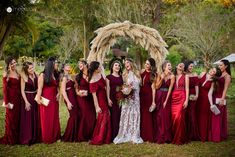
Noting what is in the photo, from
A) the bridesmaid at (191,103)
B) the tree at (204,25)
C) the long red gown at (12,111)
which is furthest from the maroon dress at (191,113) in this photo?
the tree at (204,25)

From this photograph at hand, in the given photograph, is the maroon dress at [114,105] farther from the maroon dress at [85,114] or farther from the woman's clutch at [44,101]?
the woman's clutch at [44,101]

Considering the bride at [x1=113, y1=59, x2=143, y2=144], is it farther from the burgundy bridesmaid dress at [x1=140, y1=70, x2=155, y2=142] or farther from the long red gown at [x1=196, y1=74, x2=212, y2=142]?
the long red gown at [x1=196, y1=74, x2=212, y2=142]

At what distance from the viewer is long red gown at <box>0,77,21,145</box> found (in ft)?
32.1

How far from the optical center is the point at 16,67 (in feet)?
32.6

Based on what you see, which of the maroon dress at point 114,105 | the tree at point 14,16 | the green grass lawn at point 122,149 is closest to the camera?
the green grass lawn at point 122,149

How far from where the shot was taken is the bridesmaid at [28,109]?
32.2 ft

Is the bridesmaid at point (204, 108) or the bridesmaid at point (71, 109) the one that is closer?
the bridesmaid at point (71, 109)

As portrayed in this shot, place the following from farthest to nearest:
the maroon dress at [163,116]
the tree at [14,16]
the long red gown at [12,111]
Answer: the tree at [14,16] → the maroon dress at [163,116] → the long red gown at [12,111]

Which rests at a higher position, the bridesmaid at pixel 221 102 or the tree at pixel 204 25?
the tree at pixel 204 25

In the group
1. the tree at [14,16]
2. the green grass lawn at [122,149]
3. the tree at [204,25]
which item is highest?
the tree at [204,25]

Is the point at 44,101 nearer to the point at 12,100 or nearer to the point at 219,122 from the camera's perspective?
the point at 12,100

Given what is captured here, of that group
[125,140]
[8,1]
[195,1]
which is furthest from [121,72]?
[195,1]

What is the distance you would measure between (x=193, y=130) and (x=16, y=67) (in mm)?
4434

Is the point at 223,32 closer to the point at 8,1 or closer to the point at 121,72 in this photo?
the point at 8,1
